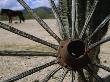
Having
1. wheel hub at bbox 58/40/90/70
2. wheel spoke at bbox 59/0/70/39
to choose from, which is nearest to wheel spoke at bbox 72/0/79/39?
wheel hub at bbox 58/40/90/70

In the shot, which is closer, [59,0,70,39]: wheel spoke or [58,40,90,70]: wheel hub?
[58,40,90,70]: wheel hub

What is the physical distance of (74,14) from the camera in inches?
238

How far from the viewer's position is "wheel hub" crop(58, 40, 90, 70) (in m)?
5.50

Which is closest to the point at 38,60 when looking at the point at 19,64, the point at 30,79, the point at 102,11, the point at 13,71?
the point at 19,64

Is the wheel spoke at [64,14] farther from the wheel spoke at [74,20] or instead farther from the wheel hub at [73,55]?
the wheel hub at [73,55]

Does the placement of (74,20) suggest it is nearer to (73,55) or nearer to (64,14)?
(73,55)

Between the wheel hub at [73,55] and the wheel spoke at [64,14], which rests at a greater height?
the wheel spoke at [64,14]

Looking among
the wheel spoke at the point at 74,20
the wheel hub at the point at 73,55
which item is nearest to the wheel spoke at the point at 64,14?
the wheel spoke at the point at 74,20

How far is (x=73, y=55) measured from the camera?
5.55 meters

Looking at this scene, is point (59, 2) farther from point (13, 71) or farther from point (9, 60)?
point (9, 60)

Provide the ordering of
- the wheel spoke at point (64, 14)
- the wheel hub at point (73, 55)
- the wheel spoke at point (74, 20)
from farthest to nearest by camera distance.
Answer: the wheel spoke at point (64, 14)
the wheel spoke at point (74, 20)
the wheel hub at point (73, 55)

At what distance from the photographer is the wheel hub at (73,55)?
5.50m

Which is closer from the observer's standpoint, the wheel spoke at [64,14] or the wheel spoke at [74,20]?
the wheel spoke at [74,20]

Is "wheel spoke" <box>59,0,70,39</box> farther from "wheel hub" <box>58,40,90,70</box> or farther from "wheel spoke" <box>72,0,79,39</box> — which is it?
"wheel hub" <box>58,40,90,70</box>
